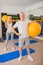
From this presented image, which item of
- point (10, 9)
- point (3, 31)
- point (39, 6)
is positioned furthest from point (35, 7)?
point (3, 31)

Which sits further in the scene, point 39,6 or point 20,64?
point 39,6

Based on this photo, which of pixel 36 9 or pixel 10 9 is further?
pixel 10 9

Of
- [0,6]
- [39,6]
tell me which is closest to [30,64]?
[39,6]

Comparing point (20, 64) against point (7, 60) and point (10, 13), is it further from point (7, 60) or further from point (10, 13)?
point (10, 13)

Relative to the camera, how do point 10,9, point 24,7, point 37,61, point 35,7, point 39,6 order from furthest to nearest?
point 24,7 < point 10,9 < point 35,7 < point 39,6 < point 37,61

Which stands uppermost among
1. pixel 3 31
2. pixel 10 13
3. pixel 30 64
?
pixel 10 13

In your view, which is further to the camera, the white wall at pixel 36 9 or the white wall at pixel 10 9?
the white wall at pixel 10 9

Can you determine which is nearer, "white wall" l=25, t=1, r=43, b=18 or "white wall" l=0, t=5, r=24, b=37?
"white wall" l=25, t=1, r=43, b=18

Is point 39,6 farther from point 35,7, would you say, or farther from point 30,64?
Result: point 30,64

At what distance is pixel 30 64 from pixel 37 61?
27 cm

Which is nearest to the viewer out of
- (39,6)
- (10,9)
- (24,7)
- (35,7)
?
(39,6)

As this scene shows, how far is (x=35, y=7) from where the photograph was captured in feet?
19.6

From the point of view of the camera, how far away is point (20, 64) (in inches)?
110

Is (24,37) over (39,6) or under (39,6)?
under
